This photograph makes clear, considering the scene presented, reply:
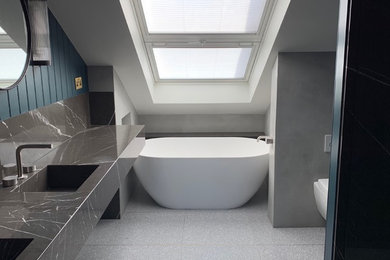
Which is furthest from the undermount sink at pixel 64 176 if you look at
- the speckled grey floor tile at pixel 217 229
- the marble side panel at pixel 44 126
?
the speckled grey floor tile at pixel 217 229

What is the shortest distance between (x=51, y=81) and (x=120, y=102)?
1.13m

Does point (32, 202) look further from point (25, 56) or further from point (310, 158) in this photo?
point (310, 158)

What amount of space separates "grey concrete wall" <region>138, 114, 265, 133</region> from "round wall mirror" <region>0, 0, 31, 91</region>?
8.16ft

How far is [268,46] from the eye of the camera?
2.94 m

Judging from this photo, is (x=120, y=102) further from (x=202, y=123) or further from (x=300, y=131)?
(x=300, y=131)

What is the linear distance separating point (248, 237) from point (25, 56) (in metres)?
2.28

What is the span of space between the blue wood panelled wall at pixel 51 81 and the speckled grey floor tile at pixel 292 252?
204 centimetres

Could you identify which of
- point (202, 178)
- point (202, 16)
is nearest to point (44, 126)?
point (202, 16)

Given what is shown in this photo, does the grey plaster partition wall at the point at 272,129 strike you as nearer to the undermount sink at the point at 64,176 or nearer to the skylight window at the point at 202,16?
the skylight window at the point at 202,16

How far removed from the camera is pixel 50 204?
1.38m

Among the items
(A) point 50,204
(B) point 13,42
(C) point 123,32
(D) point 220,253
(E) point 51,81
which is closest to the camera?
(A) point 50,204

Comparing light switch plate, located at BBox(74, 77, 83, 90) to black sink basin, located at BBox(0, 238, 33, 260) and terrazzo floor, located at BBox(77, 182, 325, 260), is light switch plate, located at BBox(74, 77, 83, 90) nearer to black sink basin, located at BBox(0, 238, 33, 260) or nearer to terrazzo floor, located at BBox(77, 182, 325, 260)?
terrazzo floor, located at BBox(77, 182, 325, 260)

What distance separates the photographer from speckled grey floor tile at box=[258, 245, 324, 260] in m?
2.69

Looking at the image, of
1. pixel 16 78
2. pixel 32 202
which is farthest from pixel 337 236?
pixel 16 78
